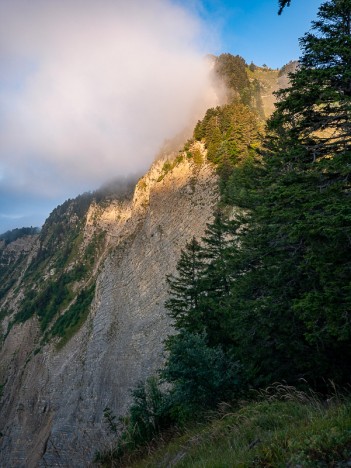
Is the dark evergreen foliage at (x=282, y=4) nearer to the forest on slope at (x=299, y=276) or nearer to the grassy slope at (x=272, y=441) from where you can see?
the forest on slope at (x=299, y=276)

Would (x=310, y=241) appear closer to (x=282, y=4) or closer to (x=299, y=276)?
(x=299, y=276)

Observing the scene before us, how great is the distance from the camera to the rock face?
127ft

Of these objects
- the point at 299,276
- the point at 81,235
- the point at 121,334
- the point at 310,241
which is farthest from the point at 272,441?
the point at 81,235

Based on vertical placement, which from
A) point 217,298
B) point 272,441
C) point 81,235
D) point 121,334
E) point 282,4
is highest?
point 81,235

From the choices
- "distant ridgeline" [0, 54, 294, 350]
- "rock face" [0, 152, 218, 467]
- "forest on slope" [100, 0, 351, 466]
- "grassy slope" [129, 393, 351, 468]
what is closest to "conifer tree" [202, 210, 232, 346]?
"forest on slope" [100, 0, 351, 466]

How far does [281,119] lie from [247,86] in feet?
232

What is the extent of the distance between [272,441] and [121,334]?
1600 inches

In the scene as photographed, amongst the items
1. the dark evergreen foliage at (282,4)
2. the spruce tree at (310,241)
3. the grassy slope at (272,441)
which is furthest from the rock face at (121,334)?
the dark evergreen foliage at (282,4)

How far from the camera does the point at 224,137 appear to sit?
146 feet

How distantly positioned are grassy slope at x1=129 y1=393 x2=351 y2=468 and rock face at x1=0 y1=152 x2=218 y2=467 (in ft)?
86.1

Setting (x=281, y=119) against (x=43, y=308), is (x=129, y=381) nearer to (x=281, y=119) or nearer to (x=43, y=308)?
(x=281, y=119)

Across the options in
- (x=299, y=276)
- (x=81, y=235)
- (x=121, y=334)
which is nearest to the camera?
(x=299, y=276)

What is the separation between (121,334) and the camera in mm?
43562

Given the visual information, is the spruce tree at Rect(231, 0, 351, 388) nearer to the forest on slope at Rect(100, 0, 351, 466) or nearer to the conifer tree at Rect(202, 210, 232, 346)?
the forest on slope at Rect(100, 0, 351, 466)
